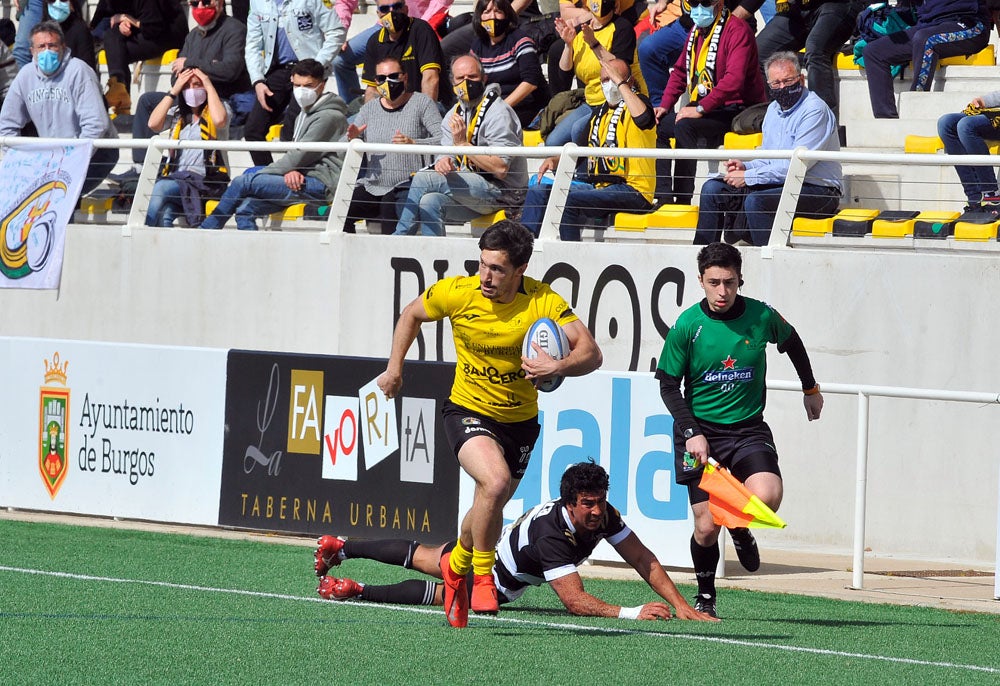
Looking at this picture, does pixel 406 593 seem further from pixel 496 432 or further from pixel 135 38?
pixel 135 38

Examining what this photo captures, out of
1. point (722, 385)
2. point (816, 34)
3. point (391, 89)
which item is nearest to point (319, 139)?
point (391, 89)

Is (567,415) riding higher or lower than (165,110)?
lower

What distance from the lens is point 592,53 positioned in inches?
579

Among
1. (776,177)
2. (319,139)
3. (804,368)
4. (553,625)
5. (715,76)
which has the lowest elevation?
(553,625)

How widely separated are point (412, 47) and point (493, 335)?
8.22 metres

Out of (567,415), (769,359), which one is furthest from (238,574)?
(769,359)

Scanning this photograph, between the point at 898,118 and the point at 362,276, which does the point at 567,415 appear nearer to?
the point at 362,276

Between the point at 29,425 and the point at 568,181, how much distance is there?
4912 millimetres

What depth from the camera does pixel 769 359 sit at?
12.5 meters

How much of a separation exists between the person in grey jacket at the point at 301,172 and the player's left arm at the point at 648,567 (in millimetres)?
7160

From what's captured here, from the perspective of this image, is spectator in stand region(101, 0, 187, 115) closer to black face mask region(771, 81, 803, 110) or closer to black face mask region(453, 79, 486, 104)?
black face mask region(453, 79, 486, 104)

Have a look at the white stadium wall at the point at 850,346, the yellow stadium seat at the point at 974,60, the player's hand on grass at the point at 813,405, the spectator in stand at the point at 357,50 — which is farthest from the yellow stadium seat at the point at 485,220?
the player's hand on grass at the point at 813,405

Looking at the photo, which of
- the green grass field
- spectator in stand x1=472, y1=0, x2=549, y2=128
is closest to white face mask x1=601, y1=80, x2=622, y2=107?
spectator in stand x1=472, y1=0, x2=549, y2=128

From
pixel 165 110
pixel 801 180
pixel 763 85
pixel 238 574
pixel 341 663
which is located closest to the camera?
pixel 341 663
